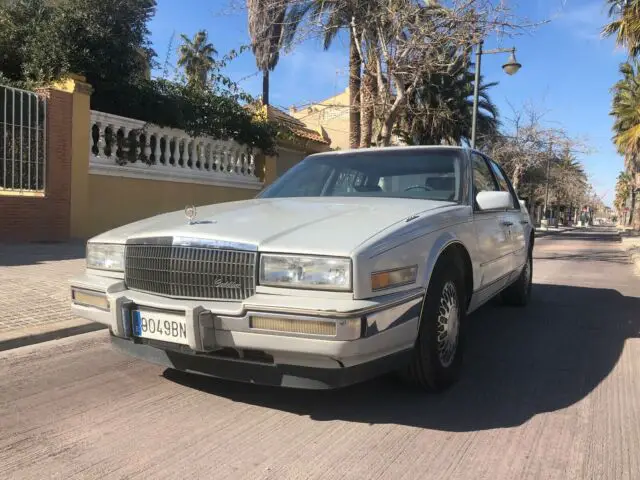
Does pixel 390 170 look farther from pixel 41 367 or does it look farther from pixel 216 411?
pixel 41 367

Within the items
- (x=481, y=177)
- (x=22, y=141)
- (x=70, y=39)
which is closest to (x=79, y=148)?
(x=22, y=141)

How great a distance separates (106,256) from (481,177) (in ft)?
10.9

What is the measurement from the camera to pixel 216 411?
3439 millimetres

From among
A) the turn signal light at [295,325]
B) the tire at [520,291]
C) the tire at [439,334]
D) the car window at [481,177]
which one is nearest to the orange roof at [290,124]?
the tire at [520,291]

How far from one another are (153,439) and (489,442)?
1.84m

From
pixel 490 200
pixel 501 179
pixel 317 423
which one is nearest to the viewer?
pixel 317 423

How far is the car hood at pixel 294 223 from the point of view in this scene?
3.02 m

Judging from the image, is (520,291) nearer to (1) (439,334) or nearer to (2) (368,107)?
(1) (439,334)

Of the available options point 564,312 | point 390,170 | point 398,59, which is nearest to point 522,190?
point 398,59

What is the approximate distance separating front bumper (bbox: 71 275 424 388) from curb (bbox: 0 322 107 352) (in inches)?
76.0

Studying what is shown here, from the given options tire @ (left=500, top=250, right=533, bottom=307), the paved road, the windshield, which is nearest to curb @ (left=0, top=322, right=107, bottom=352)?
the paved road

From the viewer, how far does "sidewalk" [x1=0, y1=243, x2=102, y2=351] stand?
498 cm

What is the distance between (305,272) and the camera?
116 inches

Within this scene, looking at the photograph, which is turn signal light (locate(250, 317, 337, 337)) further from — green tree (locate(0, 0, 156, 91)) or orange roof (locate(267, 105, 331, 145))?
orange roof (locate(267, 105, 331, 145))
